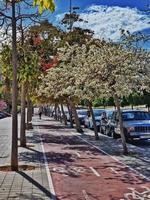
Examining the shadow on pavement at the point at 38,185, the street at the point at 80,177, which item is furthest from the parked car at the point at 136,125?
the shadow on pavement at the point at 38,185

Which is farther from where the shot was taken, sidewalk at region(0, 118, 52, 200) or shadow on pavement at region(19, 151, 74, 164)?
shadow on pavement at region(19, 151, 74, 164)

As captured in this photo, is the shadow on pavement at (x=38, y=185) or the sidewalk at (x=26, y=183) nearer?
the sidewalk at (x=26, y=183)

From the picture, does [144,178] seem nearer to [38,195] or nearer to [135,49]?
[38,195]

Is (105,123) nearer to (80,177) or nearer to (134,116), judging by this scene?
(134,116)

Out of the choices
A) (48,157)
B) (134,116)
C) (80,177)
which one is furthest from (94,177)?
(134,116)

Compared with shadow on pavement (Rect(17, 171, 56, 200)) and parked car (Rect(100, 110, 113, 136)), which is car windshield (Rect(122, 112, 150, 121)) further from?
shadow on pavement (Rect(17, 171, 56, 200))

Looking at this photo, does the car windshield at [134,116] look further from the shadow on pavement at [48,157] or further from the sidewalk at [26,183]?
the sidewalk at [26,183]

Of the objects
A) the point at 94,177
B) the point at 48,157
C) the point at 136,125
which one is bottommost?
the point at 94,177

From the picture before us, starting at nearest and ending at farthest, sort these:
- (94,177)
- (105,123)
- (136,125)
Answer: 1. (94,177)
2. (136,125)
3. (105,123)

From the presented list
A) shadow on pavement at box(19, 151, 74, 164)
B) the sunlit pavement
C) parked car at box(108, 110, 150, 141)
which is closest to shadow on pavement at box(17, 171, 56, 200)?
the sunlit pavement

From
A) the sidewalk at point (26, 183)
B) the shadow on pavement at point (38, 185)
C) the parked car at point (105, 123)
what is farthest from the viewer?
the parked car at point (105, 123)

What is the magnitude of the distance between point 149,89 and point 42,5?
1475cm

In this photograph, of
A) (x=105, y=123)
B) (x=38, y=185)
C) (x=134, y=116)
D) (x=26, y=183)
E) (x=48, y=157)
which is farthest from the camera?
(x=105, y=123)

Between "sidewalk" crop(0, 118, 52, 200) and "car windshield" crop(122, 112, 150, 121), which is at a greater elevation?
"car windshield" crop(122, 112, 150, 121)
